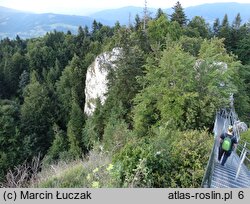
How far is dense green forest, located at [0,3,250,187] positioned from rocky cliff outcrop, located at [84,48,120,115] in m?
1.52

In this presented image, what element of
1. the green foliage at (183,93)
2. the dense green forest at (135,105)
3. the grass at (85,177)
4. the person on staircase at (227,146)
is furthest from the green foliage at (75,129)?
the person on staircase at (227,146)

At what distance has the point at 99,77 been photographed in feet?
140

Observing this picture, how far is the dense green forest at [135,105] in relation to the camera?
1224 cm

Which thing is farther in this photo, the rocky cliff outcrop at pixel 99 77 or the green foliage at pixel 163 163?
the rocky cliff outcrop at pixel 99 77

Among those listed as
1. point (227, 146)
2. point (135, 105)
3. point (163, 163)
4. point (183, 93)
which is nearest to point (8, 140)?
point (135, 105)

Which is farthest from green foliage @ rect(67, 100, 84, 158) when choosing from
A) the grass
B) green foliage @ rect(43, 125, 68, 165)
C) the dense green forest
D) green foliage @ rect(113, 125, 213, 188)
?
green foliage @ rect(113, 125, 213, 188)

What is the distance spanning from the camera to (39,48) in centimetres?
7994

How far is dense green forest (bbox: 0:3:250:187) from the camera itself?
12242 millimetres

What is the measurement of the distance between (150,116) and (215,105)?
499cm

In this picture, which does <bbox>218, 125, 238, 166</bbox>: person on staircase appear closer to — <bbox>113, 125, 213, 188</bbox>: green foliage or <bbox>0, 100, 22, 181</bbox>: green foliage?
<bbox>113, 125, 213, 188</bbox>: green foliage

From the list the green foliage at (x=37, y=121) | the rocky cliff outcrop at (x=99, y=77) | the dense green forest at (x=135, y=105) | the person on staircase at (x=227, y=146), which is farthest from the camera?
the green foliage at (x=37, y=121)

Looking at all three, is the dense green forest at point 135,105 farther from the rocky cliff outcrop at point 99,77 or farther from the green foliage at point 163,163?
the rocky cliff outcrop at point 99,77

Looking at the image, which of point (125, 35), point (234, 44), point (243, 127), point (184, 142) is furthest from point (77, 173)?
point (234, 44)

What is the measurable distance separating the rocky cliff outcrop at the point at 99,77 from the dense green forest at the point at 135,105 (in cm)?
152
